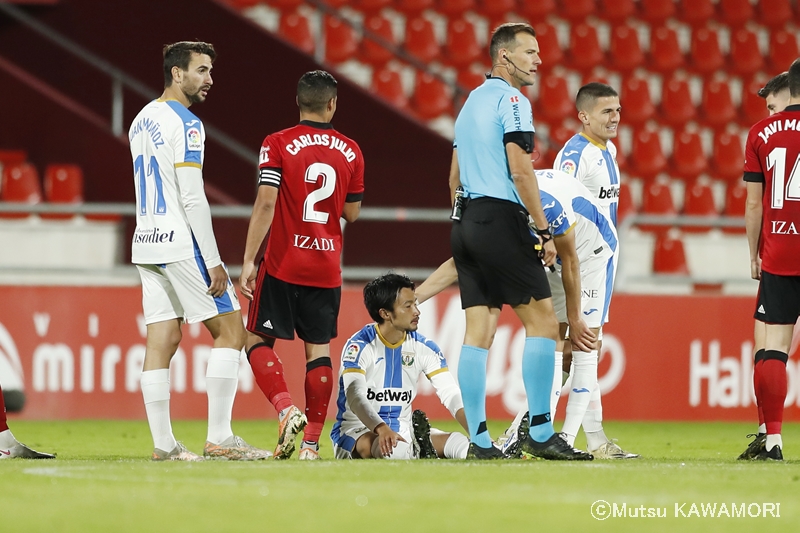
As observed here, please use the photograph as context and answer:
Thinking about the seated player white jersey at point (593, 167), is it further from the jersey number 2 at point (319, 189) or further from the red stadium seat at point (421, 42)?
the red stadium seat at point (421, 42)

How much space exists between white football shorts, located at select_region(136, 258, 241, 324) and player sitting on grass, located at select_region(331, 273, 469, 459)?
72 centimetres

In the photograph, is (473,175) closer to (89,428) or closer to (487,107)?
(487,107)

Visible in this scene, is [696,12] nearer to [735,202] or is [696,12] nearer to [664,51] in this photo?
[664,51]

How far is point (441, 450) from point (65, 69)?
8.79 m

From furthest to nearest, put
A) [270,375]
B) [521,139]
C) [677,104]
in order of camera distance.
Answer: [677,104] → [270,375] → [521,139]

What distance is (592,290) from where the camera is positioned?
6.69 metres

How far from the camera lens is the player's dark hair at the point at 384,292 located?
6.62 meters

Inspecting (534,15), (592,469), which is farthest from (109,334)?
(534,15)

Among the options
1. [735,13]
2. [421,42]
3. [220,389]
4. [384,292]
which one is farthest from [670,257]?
[220,389]

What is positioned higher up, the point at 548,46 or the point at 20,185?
the point at 548,46

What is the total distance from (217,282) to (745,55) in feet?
37.2

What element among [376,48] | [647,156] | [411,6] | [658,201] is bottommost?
[658,201]

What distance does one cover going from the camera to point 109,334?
32.7 ft

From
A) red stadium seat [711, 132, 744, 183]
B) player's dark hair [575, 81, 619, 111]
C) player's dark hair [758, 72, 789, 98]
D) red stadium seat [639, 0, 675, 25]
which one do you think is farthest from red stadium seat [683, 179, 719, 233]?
player's dark hair [575, 81, 619, 111]
